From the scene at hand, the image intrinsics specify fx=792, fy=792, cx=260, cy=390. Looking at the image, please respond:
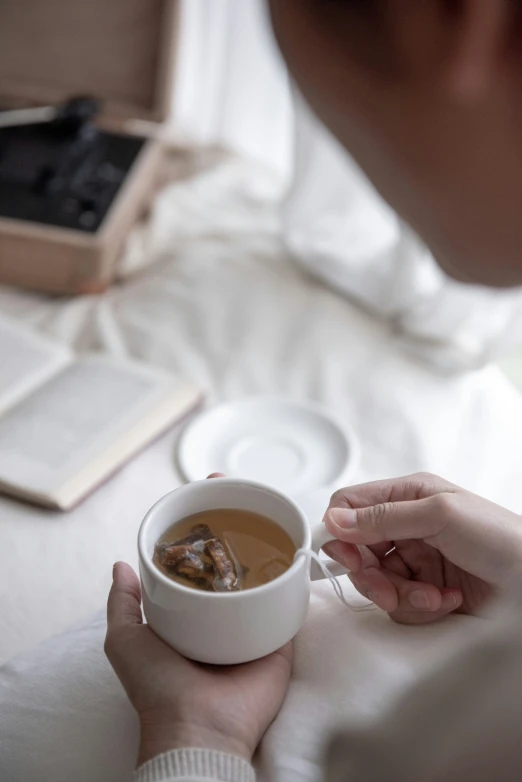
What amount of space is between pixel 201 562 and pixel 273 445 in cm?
39

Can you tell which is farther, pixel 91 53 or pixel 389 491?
pixel 91 53

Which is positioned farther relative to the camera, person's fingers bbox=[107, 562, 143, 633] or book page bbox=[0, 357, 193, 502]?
book page bbox=[0, 357, 193, 502]

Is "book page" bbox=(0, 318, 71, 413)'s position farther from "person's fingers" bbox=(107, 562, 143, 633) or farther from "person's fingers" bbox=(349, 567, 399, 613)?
"person's fingers" bbox=(349, 567, 399, 613)

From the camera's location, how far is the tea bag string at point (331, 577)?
593 mm

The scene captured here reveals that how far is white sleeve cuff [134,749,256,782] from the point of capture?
0.54 m

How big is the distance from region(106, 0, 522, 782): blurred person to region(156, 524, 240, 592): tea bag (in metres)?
0.06

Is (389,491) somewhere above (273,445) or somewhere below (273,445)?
above

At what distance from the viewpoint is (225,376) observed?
109 cm

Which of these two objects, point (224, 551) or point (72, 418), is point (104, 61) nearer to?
point (72, 418)

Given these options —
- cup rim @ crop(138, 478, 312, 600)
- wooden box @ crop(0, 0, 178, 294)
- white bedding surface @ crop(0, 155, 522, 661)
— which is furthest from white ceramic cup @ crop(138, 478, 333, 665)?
wooden box @ crop(0, 0, 178, 294)

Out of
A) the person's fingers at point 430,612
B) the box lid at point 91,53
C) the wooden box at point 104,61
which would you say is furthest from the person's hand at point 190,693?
the box lid at point 91,53

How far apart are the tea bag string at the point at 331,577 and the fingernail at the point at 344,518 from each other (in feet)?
0.10

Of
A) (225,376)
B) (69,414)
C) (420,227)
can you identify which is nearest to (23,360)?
(69,414)

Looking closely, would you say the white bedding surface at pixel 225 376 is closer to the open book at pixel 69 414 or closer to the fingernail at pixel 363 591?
the open book at pixel 69 414
